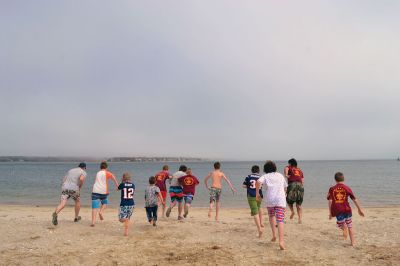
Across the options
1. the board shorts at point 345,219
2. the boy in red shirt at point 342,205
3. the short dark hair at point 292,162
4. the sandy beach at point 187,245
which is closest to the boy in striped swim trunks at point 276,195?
the sandy beach at point 187,245

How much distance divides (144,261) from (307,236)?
15.6 feet

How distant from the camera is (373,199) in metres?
25.1

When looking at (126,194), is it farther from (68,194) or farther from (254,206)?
(254,206)

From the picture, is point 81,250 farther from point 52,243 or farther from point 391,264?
point 391,264

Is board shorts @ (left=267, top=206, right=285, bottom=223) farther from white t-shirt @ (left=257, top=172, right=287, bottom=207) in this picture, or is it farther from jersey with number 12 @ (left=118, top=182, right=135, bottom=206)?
jersey with number 12 @ (left=118, top=182, right=135, bottom=206)

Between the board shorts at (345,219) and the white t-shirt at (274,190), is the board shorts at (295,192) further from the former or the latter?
the white t-shirt at (274,190)

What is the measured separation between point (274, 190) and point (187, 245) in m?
2.52

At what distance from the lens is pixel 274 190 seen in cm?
779

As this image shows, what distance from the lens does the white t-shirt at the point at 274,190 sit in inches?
305

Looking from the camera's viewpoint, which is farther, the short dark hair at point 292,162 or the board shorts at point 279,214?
the short dark hair at point 292,162

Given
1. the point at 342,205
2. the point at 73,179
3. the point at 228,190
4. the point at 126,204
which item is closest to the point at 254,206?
the point at 342,205

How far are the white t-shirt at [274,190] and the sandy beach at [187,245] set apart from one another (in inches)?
42.6

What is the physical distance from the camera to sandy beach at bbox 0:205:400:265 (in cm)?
693

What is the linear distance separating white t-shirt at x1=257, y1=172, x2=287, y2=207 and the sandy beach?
1.08m
